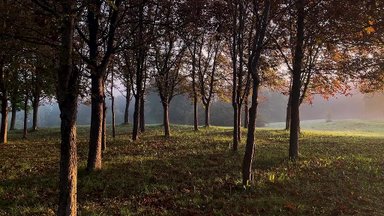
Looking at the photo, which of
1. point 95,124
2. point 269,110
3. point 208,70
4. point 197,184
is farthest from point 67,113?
point 269,110

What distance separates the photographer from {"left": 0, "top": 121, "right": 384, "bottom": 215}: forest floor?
11766 millimetres

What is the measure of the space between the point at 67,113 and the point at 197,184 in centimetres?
686

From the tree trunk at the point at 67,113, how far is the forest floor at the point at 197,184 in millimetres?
2059

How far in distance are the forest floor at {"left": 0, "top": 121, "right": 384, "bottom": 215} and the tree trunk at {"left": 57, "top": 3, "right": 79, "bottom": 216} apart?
206 centimetres

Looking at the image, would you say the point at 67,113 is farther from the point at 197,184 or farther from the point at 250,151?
the point at 250,151

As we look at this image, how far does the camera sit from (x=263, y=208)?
1176 cm

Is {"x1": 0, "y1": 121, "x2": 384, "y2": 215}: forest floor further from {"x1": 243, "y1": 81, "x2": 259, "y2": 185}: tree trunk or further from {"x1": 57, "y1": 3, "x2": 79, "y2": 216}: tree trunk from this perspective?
{"x1": 57, "y1": 3, "x2": 79, "y2": 216}: tree trunk

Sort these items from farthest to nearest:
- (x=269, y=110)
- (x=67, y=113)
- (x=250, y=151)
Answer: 1. (x=269, y=110)
2. (x=250, y=151)
3. (x=67, y=113)

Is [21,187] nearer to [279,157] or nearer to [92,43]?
[92,43]

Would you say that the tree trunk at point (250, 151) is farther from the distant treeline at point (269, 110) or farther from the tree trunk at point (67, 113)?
the distant treeline at point (269, 110)

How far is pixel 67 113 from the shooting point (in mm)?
8953

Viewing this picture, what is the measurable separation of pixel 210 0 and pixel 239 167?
32.6 ft

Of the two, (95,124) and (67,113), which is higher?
(67,113)

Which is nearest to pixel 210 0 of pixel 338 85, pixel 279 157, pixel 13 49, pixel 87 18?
pixel 87 18
